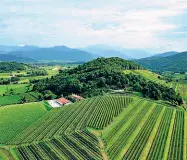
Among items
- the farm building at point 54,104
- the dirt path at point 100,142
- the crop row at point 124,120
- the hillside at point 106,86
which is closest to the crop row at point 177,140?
the crop row at point 124,120

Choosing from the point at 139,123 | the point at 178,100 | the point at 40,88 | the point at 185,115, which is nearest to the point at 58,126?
the point at 139,123

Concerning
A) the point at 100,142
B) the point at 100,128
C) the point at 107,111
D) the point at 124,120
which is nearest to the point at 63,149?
the point at 100,142

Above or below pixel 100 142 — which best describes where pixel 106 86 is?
above

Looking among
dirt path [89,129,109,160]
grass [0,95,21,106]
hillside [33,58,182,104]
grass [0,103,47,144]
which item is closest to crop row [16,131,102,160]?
dirt path [89,129,109,160]

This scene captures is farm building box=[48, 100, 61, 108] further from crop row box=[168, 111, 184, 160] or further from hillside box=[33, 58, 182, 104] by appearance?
crop row box=[168, 111, 184, 160]

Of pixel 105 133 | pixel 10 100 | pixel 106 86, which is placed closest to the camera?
pixel 105 133

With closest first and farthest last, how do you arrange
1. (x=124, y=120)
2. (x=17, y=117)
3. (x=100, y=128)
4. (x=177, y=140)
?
(x=177, y=140), (x=100, y=128), (x=124, y=120), (x=17, y=117)

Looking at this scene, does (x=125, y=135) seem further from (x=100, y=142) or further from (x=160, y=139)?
(x=160, y=139)
